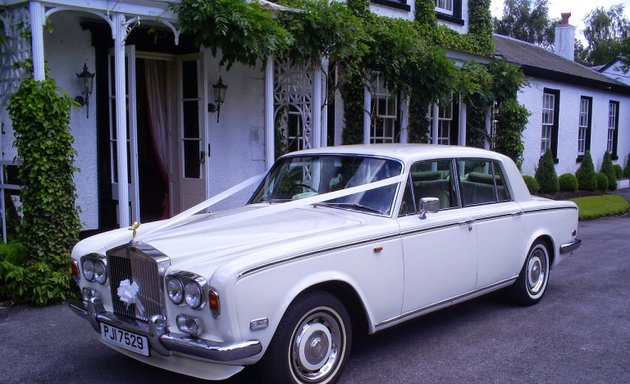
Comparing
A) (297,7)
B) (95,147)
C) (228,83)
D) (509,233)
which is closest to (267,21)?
(297,7)

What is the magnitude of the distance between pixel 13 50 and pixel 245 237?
4537 millimetres

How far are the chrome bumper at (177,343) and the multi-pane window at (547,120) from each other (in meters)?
15.7

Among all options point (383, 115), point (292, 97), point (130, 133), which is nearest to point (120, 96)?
point (130, 133)

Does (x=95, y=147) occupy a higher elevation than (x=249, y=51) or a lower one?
lower

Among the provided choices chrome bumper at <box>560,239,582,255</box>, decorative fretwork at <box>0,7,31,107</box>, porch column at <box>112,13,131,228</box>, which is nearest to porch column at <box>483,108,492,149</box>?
chrome bumper at <box>560,239,582,255</box>

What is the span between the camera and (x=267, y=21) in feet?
25.1

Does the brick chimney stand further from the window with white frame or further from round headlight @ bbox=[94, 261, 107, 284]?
round headlight @ bbox=[94, 261, 107, 284]

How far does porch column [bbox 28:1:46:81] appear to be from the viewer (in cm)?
628

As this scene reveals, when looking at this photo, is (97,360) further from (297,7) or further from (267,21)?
(297,7)

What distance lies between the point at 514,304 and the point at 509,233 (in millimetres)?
906

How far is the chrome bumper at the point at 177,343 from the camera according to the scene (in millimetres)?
3461

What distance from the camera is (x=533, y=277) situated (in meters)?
6.16

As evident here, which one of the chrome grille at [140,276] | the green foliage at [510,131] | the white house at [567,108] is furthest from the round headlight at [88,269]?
the white house at [567,108]

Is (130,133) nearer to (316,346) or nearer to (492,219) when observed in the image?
(492,219)
